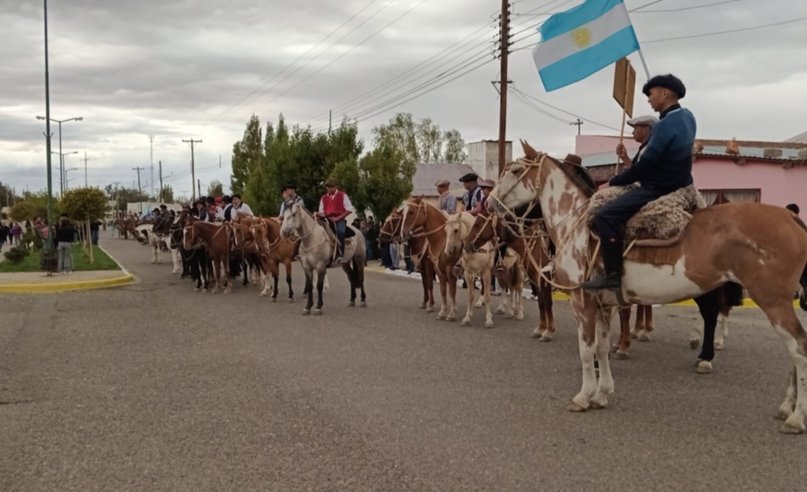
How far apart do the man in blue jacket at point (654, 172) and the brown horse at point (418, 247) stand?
718 centimetres

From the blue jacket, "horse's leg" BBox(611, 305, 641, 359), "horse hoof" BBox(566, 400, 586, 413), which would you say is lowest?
"horse hoof" BBox(566, 400, 586, 413)

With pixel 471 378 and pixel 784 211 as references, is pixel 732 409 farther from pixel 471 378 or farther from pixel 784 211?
pixel 471 378

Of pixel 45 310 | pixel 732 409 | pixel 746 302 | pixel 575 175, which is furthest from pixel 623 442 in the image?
pixel 45 310

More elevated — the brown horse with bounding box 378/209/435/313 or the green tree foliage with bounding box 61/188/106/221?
the green tree foliage with bounding box 61/188/106/221

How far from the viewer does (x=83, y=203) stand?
92.5 ft

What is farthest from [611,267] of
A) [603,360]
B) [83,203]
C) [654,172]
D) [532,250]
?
[83,203]

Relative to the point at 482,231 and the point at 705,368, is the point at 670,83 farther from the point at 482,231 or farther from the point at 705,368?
the point at 482,231

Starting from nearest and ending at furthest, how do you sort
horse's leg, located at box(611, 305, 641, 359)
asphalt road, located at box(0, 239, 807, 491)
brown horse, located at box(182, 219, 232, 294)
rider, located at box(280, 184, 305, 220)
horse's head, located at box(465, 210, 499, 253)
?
asphalt road, located at box(0, 239, 807, 491), horse's leg, located at box(611, 305, 641, 359), horse's head, located at box(465, 210, 499, 253), rider, located at box(280, 184, 305, 220), brown horse, located at box(182, 219, 232, 294)

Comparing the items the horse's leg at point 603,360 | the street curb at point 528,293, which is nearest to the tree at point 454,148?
the street curb at point 528,293

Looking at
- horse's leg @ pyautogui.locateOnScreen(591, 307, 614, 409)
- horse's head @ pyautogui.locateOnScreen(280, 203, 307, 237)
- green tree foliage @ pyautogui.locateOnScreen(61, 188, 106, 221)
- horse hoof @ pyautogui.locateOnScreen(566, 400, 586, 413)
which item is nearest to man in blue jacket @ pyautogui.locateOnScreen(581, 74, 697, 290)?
horse's leg @ pyautogui.locateOnScreen(591, 307, 614, 409)

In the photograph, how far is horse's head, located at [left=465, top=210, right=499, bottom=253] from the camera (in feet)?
35.0

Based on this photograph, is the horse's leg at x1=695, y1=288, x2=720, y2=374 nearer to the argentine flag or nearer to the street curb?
the argentine flag

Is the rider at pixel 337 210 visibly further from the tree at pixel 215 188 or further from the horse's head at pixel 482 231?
the tree at pixel 215 188

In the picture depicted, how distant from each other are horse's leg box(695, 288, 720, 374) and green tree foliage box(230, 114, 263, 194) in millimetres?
65059
